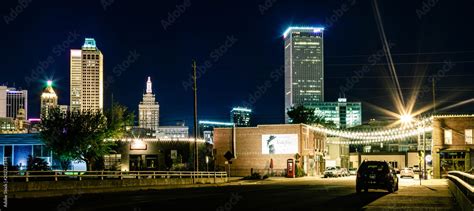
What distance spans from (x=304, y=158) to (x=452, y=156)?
19.6 metres

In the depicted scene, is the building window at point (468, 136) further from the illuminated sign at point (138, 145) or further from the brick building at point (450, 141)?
the illuminated sign at point (138, 145)

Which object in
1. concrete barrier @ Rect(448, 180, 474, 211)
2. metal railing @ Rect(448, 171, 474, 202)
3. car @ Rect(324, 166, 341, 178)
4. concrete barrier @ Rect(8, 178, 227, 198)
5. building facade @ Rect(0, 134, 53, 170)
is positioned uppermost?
building facade @ Rect(0, 134, 53, 170)

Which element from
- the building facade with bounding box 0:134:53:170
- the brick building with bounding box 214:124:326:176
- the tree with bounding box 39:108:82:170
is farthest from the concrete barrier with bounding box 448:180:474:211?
the building facade with bounding box 0:134:53:170

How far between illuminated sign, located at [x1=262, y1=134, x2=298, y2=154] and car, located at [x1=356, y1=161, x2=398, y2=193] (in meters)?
48.4

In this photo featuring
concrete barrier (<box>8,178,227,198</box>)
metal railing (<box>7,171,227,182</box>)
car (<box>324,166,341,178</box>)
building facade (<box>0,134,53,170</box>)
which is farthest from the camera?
car (<box>324,166,341,178</box>)

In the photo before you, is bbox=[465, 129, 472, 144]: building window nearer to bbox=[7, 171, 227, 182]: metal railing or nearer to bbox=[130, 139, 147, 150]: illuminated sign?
bbox=[7, 171, 227, 182]: metal railing

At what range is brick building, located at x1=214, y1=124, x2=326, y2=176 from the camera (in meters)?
81.6

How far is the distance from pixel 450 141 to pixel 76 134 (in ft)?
134

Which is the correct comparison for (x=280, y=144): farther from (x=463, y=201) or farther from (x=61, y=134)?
(x=463, y=201)

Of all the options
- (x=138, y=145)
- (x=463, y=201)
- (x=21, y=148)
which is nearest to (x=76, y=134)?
(x=21, y=148)

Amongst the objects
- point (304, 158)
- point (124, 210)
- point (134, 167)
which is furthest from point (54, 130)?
point (124, 210)

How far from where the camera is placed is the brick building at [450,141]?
232 ft

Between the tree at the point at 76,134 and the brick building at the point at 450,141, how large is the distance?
1419 inches

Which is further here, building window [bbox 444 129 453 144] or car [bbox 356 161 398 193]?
building window [bbox 444 129 453 144]
